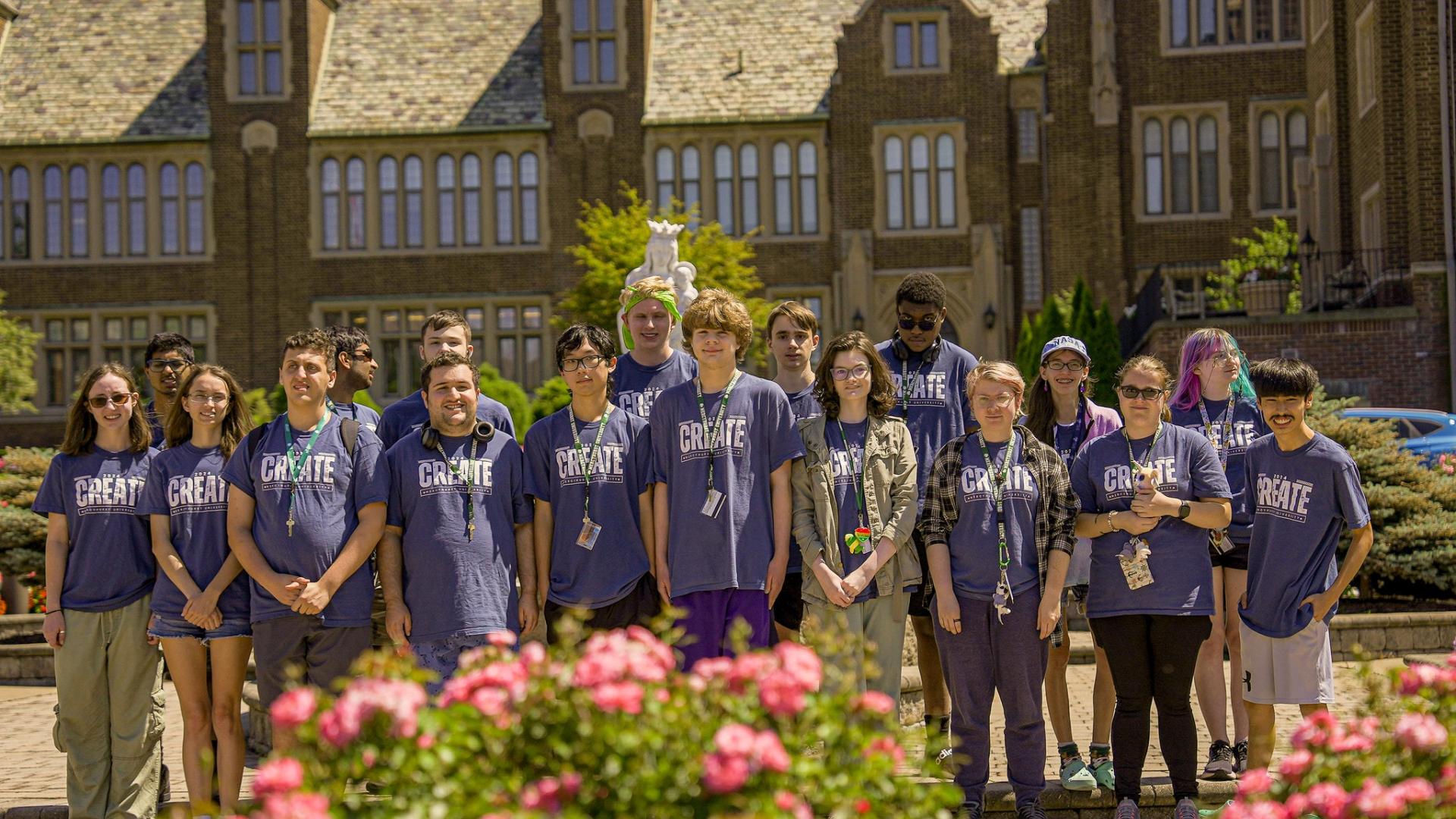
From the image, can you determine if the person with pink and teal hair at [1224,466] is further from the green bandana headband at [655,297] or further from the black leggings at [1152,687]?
the green bandana headband at [655,297]

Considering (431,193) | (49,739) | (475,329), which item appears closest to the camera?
(49,739)

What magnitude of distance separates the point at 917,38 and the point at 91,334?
17280 mm

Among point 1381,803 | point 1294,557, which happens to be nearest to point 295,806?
point 1381,803

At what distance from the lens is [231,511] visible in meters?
5.95

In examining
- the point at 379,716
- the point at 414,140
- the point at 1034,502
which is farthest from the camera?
the point at 414,140

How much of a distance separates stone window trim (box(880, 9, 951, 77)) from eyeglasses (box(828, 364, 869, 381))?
2596cm

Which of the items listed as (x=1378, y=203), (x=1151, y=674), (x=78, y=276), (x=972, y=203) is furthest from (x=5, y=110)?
(x=1151, y=674)

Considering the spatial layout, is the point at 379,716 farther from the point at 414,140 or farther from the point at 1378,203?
the point at 414,140

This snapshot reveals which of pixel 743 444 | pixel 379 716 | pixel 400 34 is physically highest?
pixel 400 34

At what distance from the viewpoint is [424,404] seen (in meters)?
7.00

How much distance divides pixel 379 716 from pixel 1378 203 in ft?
71.2

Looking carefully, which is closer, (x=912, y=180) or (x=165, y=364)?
(x=165, y=364)

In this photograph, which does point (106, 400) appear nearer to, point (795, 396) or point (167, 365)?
point (167, 365)

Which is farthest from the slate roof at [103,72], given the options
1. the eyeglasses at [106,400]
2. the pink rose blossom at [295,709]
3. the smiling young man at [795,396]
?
the pink rose blossom at [295,709]
